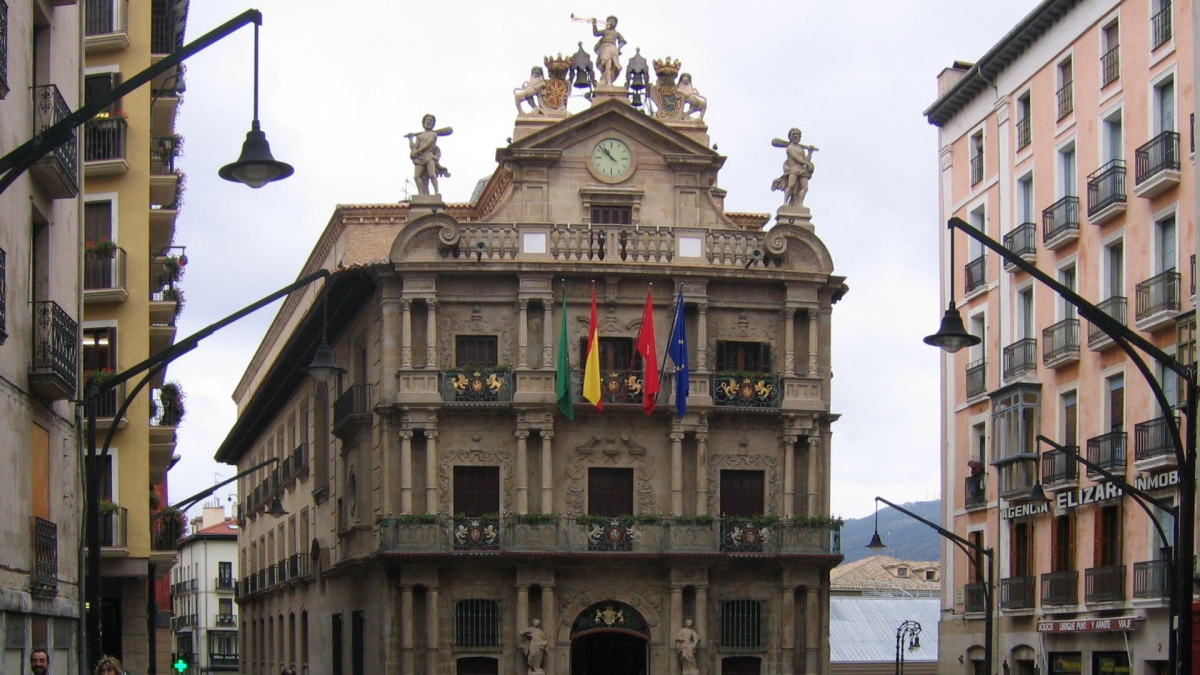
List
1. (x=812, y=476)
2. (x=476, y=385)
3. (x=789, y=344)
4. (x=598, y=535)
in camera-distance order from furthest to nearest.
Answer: (x=812, y=476), (x=789, y=344), (x=476, y=385), (x=598, y=535)

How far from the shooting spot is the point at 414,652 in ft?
164

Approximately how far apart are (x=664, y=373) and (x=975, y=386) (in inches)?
338

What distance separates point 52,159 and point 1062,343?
1155 inches

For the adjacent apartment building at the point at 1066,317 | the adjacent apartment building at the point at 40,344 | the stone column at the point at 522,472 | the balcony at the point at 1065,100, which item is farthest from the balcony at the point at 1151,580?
the adjacent apartment building at the point at 40,344

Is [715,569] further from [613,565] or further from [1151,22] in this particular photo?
[1151,22]

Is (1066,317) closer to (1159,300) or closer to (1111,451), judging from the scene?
(1111,451)

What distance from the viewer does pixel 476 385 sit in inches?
1997

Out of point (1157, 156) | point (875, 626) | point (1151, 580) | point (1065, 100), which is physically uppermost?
point (1065, 100)

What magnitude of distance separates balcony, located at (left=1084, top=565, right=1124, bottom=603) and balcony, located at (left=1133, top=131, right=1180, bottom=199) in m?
8.41

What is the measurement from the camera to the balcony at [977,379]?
51.2 m

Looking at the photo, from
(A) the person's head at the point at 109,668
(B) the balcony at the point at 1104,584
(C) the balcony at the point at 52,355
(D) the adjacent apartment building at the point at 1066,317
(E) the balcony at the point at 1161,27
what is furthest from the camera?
(B) the balcony at the point at 1104,584

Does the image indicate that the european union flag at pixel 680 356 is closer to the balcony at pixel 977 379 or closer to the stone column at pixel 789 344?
the stone column at pixel 789 344

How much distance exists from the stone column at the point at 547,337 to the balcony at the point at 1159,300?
16190mm

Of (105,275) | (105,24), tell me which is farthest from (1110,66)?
(105,275)
